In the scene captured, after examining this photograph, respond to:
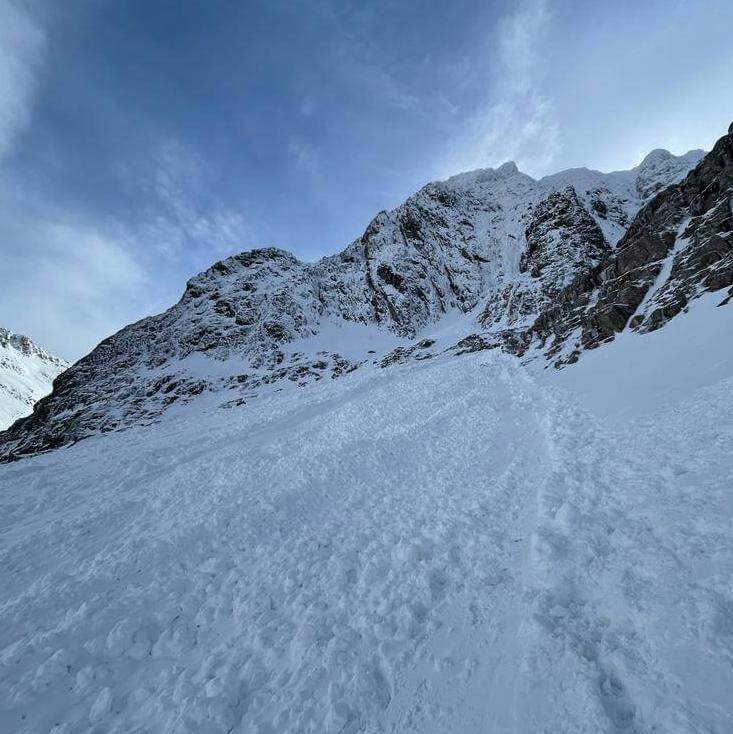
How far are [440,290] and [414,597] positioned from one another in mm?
86822

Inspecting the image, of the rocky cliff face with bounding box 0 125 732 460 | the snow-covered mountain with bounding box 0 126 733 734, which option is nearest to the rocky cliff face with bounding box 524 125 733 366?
the rocky cliff face with bounding box 0 125 732 460

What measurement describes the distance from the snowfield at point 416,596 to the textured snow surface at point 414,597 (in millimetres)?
36

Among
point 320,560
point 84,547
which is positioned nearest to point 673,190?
point 320,560

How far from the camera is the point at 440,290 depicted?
88.3 meters

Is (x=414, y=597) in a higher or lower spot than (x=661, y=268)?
lower

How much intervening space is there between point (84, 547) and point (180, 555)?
422cm

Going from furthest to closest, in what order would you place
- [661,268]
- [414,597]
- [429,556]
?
[661,268], [429,556], [414,597]

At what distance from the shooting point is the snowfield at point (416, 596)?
455 centimetres

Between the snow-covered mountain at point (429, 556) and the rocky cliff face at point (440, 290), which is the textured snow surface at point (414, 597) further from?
the rocky cliff face at point (440, 290)

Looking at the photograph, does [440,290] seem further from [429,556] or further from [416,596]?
[416,596]

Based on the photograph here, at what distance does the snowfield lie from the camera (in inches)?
179

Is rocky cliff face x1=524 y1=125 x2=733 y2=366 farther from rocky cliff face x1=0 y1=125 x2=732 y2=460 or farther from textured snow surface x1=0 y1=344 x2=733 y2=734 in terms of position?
textured snow surface x1=0 y1=344 x2=733 y2=734

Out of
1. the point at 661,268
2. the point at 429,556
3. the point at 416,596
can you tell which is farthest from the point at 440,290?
the point at 416,596

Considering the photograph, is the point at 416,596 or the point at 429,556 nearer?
the point at 416,596
